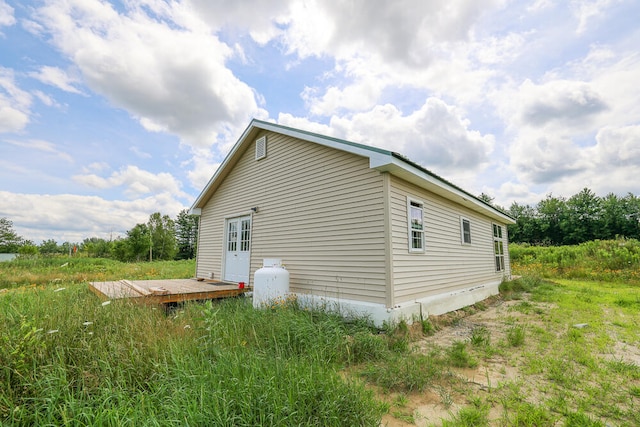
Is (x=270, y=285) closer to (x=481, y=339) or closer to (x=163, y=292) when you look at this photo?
(x=163, y=292)

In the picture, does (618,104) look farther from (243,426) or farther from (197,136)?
(197,136)

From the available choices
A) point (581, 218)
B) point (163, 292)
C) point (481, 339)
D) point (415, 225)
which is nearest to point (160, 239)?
point (163, 292)

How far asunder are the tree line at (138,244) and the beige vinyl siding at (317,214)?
81.5 feet

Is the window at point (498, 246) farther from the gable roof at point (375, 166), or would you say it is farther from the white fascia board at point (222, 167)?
the white fascia board at point (222, 167)

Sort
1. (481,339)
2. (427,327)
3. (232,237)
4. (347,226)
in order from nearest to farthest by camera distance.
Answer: (481,339) < (427,327) < (347,226) < (232,237)

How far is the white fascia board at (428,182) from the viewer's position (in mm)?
5332

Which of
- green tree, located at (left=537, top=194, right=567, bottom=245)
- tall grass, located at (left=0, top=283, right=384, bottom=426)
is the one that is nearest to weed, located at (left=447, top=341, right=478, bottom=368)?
tall grass, located at (left=0, top=283, right=384, bottom=426)

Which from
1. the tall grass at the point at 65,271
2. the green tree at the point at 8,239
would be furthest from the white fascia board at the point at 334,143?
the green tree at the point at 8,239

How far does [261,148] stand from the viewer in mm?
8617

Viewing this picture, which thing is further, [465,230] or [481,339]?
[465,230]

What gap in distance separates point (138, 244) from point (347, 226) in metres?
30.3

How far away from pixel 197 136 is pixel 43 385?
9925 millimetres

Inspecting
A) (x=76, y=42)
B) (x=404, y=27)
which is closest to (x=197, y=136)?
(x=76, y=42)

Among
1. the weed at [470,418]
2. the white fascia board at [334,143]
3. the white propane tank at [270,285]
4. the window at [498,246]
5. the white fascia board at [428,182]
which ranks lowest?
the weed at [470,418]
